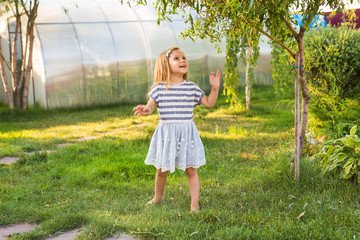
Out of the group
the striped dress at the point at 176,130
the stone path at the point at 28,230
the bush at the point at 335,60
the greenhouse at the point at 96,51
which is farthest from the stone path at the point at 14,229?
the greenhouse at the point at 96,51

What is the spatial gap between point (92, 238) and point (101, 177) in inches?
68.2

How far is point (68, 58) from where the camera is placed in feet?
34.3

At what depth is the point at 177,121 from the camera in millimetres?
3443

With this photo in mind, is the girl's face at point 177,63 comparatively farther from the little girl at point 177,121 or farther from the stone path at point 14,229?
the stone path at point 14,229

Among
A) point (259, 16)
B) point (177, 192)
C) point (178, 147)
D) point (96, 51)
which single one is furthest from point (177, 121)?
point (96, 51)

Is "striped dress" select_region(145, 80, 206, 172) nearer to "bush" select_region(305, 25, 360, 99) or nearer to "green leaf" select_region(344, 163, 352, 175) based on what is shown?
"green leaf" select_region(344, 163, 352, 175)

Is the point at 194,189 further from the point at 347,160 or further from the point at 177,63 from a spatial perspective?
the point at 347,160

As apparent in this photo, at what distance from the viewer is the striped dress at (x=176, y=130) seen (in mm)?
3404

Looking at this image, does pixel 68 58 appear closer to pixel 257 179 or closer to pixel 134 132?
pixel 134 132

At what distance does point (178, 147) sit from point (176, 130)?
5.7 inches

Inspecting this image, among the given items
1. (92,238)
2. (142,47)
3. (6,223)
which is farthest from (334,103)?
(142,47)

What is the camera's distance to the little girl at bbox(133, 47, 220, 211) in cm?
341

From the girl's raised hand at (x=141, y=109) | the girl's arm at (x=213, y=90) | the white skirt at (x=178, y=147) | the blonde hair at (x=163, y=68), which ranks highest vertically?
the blonde hair at (x=163, y=68)

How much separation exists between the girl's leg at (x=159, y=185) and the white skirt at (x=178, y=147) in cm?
18
